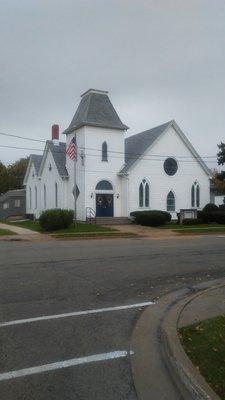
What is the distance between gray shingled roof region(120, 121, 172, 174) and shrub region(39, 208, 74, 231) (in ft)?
35.5

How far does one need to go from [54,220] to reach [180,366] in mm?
26840

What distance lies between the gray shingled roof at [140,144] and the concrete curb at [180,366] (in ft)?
114

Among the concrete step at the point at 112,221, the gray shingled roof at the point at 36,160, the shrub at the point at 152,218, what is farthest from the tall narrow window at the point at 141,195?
the gray shingled roof at the point at 36,160

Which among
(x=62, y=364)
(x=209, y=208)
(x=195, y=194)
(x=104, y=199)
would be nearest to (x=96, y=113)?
(x=104, y=199)

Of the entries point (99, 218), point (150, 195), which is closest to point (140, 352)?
point (99, 218)

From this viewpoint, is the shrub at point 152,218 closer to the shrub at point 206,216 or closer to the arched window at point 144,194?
the shrub at point 206,216

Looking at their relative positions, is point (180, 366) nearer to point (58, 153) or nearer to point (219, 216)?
point (219, 216)

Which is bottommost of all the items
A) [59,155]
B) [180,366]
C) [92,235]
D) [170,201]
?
[180,366]

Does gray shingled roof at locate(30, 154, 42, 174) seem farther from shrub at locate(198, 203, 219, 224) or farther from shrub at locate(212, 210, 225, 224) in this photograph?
shrub at locate(212, 210, 225, 224)

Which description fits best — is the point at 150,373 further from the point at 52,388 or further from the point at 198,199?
the point at 198,199

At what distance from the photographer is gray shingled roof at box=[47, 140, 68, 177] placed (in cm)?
4428

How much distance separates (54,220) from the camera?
31828 mm

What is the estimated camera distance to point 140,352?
6.38m

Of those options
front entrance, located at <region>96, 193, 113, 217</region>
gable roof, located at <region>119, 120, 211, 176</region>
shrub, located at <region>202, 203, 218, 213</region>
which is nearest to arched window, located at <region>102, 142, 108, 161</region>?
gable roof, located at <region>119, 120, 211, 176</region>
